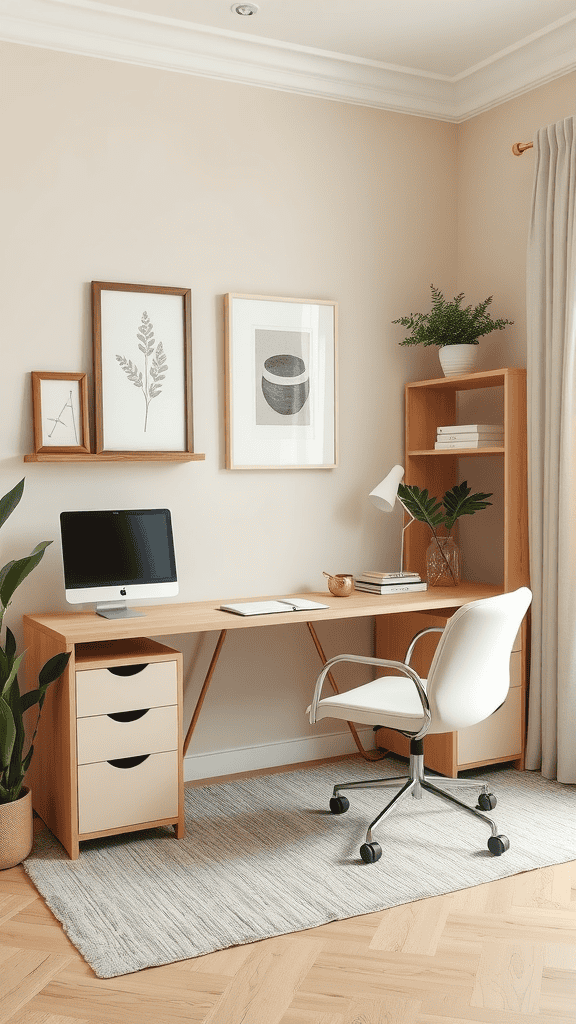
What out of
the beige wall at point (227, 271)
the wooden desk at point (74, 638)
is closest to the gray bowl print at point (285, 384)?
the beige wall at point (227, 271)

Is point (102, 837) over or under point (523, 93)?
under

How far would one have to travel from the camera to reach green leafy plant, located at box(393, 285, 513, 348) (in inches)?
150

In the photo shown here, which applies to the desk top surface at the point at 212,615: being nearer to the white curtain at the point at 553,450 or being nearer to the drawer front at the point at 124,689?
the drawer front at the point at 124,689

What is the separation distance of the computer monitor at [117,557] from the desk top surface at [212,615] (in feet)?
0.29

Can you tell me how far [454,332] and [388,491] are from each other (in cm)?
74

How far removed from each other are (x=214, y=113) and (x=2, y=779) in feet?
8.48

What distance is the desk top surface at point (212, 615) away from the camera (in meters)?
2.95

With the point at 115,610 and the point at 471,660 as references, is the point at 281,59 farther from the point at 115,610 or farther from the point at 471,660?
the point at 471,660

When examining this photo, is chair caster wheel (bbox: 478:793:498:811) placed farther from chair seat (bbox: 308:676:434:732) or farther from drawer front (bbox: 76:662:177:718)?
drawer front (bbox: 76:662:177:718)

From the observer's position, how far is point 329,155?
152 inches

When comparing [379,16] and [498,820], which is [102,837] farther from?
[379,16]

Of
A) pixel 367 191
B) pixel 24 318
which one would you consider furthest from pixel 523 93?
pixel 24 318

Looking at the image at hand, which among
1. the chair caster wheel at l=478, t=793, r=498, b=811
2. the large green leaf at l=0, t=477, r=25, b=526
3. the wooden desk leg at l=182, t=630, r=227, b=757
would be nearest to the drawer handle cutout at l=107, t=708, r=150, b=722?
the wooden desk leg at l=182, t=630, r=227, b=757

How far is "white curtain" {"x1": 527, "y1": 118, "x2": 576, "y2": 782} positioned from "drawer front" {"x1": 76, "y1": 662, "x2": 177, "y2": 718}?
149 centimetres
